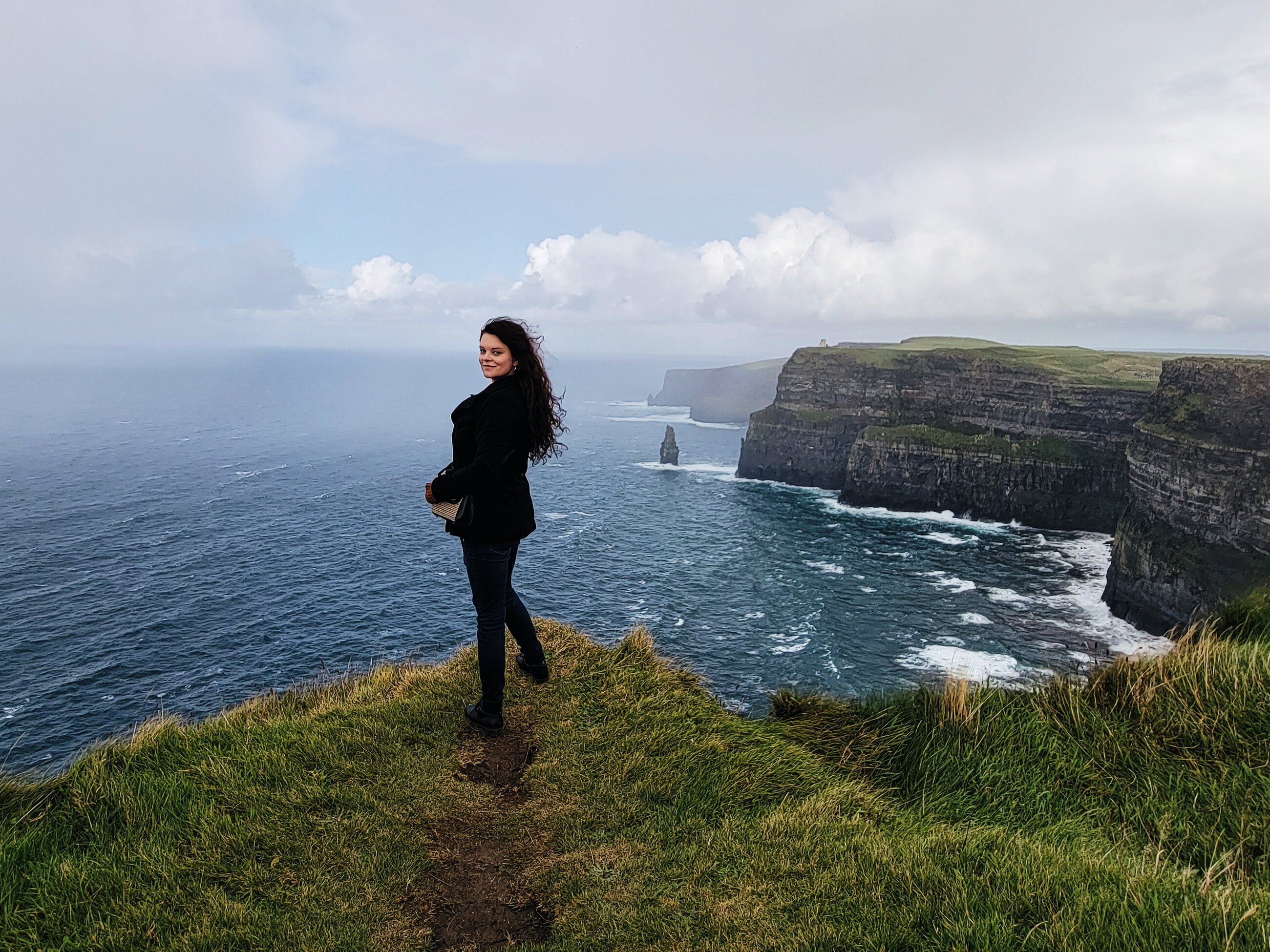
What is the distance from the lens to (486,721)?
25.1 ft

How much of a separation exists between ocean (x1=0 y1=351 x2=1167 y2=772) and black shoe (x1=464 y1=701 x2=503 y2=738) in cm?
625

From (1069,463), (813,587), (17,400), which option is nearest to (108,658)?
A: (813,587)

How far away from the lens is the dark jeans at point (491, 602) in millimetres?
7152

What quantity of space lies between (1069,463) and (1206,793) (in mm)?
88747

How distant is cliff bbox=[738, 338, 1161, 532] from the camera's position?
79000 millimetres

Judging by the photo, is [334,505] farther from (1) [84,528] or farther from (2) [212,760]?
(2) [212,760]

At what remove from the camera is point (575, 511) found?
79.8 metres

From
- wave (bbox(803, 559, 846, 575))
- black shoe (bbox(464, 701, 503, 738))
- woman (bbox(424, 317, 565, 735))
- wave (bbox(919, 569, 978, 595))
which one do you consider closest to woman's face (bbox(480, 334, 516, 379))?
woman (bbox(424, 317, 565, 735))

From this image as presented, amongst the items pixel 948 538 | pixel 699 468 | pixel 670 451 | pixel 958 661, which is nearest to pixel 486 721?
pixel 958 661

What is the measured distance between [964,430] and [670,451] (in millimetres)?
48541

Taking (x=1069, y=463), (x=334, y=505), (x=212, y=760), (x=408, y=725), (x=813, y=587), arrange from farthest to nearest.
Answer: (x=1069, y=463), (x=334, y=505), (x=813, y=587), (x=408, y=725), (x=212, y=760)

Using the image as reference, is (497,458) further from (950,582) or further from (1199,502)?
(1199,502)

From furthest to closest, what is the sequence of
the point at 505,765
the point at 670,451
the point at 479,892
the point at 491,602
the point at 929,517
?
→ the point at 670,451, the point at 929,517, the point at 491,602, the point at 505,765, the point at 479,892

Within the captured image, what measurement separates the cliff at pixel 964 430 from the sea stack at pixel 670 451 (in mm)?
13761
